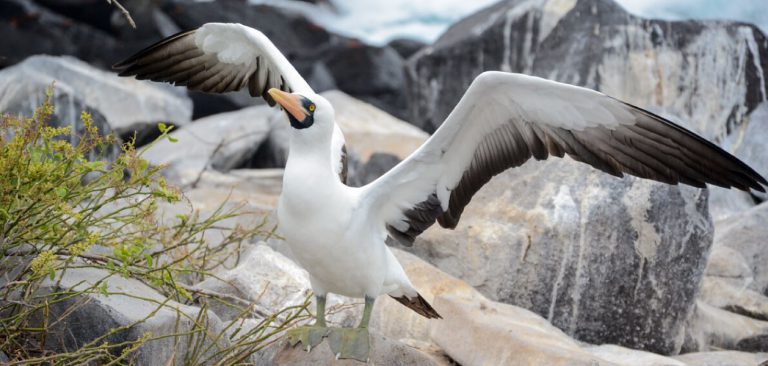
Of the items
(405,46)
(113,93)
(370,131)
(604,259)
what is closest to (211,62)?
(604,259)

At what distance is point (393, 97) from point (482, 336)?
12.0 metres

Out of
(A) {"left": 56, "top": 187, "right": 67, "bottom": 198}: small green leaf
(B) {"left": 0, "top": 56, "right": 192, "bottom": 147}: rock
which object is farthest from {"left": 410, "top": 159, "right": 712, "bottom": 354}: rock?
(B) {"left": 0, "top": 56, "right": 192, "bottom": 147}: rock

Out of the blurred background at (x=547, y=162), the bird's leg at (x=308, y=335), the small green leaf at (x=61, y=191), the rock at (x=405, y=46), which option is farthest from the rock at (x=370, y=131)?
the rock at (x=405, y=46)

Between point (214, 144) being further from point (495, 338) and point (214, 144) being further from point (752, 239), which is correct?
point (495, 338)

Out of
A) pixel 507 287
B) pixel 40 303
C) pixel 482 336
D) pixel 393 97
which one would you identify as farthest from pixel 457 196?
pixel 393 97

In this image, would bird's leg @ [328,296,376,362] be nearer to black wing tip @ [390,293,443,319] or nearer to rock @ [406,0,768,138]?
black wing tip @ [390,293,443,319]

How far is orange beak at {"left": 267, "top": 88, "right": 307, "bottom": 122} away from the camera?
4.50m

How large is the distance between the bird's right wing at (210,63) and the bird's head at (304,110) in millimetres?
1347

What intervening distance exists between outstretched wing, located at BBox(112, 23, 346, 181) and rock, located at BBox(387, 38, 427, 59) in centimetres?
1348

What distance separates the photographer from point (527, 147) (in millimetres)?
5082

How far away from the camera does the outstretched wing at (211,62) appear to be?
5.98 meters

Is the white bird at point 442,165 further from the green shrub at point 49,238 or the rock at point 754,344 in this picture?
the rock at point 754,344

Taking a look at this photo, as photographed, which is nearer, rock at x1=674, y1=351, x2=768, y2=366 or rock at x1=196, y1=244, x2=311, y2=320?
rock at x1=196, y1=244, x2=311, y2=320

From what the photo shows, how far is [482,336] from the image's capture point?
5031mm
